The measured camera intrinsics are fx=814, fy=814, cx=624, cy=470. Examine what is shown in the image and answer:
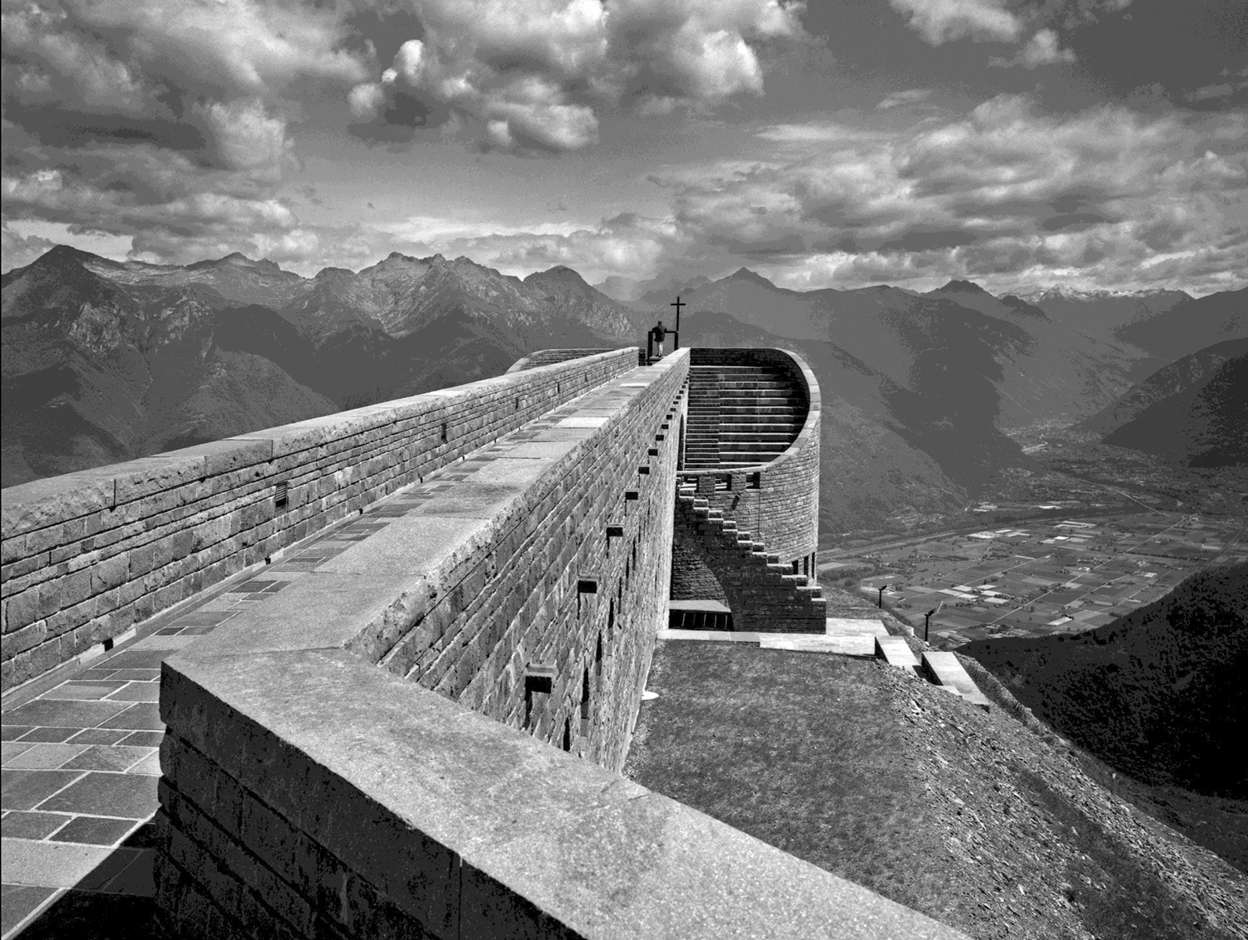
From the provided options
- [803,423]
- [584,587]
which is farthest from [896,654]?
[803,423]

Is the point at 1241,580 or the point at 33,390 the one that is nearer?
the point at 1241,580

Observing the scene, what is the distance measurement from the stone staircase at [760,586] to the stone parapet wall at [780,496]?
2.34 meters

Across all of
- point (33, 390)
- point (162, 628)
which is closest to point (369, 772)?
point (162, 628)

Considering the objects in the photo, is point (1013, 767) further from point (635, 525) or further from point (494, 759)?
point (494, 759)

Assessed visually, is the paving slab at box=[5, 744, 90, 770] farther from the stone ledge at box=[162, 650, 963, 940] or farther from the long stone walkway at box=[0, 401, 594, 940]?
the stone ledge at box=[162, 650, 963, 940]

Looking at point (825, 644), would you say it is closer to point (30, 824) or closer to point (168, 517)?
point (168, 517)

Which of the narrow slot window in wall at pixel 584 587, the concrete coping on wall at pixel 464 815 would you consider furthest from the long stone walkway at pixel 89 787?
the narrow slot window in wall at pixel 584 587

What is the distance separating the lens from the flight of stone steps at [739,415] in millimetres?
22547

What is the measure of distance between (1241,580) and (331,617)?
88.5 ft

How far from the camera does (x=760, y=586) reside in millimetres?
15273

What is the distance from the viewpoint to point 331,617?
2.82 m

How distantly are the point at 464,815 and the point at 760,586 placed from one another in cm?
1396

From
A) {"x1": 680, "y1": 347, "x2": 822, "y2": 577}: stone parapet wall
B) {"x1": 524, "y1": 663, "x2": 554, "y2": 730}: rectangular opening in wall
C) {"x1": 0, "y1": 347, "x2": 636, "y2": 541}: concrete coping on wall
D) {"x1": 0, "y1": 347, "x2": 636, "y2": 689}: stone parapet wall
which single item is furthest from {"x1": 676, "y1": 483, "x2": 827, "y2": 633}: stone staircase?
{"x1": 524, "y1": 663, "x2": 554, "y2": 730}: rectangular opening in wall

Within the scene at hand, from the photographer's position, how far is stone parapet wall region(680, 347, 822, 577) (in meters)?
18.0
